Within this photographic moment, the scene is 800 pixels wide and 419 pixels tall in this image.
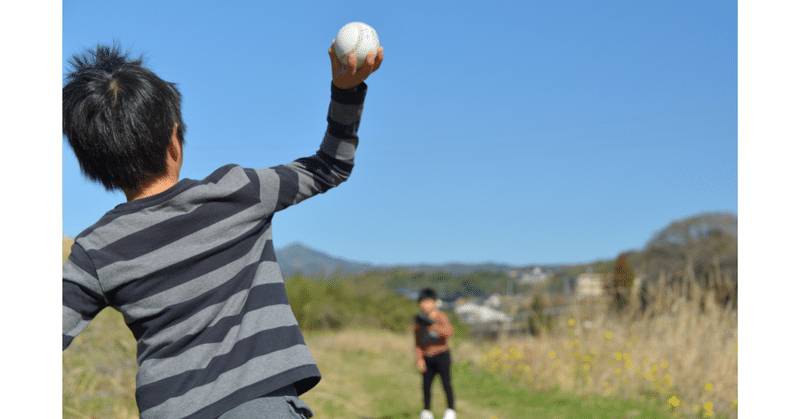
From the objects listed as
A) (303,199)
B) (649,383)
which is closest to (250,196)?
(303,199)

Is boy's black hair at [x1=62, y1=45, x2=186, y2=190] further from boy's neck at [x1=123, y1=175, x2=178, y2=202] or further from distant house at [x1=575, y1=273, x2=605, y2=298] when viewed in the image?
distant house at [x1=575, y1=273, x2=605, y2=298]

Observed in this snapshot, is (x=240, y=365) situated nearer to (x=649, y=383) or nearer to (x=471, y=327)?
(x=649, y=383)

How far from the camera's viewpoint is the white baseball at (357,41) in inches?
52.2

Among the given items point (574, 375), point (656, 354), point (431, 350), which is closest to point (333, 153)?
point (431, 350)

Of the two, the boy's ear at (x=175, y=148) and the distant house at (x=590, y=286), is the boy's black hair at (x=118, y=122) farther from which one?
the distant house at (x=590, y=286)

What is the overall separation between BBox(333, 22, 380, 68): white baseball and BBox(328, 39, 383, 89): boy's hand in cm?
1

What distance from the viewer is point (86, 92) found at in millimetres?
1304

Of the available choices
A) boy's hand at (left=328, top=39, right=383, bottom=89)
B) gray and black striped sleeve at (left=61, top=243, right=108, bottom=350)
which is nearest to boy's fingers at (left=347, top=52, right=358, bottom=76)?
boy's hand at (left=328, top=39, right=383, bottom=89)

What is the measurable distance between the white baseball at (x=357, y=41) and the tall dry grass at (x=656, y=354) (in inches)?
174

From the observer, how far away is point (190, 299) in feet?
4.02

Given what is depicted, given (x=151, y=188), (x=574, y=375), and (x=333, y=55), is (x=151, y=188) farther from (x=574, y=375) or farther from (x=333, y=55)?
(x=574, y=375)
